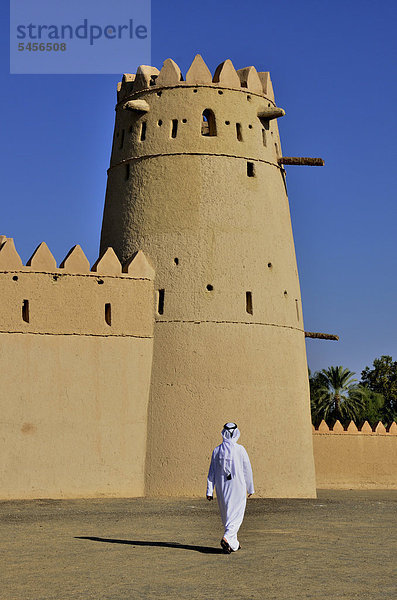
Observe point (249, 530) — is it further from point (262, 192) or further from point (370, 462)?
point (370, 462)

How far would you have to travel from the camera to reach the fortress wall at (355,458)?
2311 cm

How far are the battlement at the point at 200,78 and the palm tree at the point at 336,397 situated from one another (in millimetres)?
20326

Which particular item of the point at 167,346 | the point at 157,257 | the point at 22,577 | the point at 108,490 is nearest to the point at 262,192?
the point at 157,257

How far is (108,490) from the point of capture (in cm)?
1716

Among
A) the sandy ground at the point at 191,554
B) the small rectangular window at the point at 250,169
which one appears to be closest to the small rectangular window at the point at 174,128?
the small rectangular window at the point at 250,169

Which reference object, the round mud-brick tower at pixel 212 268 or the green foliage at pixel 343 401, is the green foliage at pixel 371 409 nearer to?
the green foliage at pixel 343 401

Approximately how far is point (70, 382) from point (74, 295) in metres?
1.71

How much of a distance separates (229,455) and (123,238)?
32.4ft

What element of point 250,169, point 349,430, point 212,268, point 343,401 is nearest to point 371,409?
point 343,401

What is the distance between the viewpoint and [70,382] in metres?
17.2

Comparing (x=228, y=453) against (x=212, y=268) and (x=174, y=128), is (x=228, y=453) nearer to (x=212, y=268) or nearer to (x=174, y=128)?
(x=212, y=268)

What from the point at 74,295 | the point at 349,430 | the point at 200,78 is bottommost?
the point at 349,430

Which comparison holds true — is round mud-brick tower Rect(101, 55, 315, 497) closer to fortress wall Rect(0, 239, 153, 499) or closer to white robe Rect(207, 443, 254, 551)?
fortress wall Rect(0, 239, 153, 499)

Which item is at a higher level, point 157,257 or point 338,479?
point 157,257
